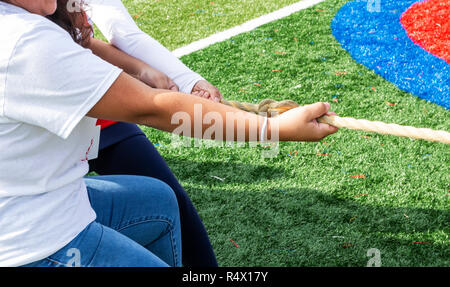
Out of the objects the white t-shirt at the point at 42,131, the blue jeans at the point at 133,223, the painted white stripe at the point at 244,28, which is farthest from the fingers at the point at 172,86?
the painted white stripe at the point at 244,28

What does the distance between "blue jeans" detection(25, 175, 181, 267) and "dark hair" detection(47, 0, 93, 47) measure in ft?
1.56

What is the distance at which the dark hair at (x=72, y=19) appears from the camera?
155 cm

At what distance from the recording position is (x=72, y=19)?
159 centimetres

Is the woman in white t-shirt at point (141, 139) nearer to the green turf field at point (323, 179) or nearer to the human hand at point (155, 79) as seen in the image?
the human hand at point (155, 79)

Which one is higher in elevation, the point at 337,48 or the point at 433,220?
the point at 337,48

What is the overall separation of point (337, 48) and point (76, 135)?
3.31 m

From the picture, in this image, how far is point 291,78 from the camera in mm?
3957

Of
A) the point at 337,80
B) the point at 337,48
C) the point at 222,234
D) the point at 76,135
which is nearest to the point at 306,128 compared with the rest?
the point at 76,135

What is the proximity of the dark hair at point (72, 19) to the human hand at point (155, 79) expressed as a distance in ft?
0.87

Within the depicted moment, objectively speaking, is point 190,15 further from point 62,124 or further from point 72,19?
point 62,124

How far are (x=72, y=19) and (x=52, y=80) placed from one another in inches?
18.5

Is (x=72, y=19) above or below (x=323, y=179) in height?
above

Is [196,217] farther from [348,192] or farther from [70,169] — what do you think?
[348,192]

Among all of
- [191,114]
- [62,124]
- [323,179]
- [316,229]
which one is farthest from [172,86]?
[323,179]
